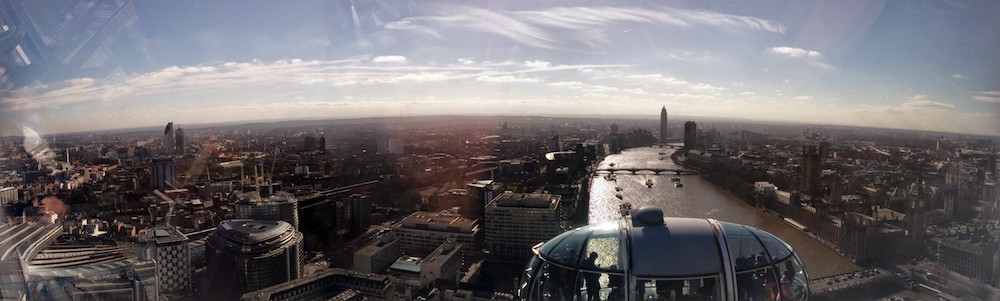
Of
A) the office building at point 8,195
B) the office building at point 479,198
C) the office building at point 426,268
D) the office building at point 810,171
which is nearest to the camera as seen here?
the office building at point 8,195

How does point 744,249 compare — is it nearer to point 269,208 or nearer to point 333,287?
point 333,287

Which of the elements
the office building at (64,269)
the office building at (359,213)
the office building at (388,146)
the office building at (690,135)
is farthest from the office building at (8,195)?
the office building at (690,135)

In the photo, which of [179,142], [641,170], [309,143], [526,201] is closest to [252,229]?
[179,142]

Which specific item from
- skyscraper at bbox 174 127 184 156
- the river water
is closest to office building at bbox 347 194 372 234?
skyscraper at bbox 174 127 184 156

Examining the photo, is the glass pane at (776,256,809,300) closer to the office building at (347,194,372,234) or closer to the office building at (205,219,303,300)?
the office building at (205,219,303,300)

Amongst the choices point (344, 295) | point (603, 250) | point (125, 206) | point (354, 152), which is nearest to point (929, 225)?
point (344, 295)

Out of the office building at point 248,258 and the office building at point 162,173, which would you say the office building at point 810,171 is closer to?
the office building at point 248,258
